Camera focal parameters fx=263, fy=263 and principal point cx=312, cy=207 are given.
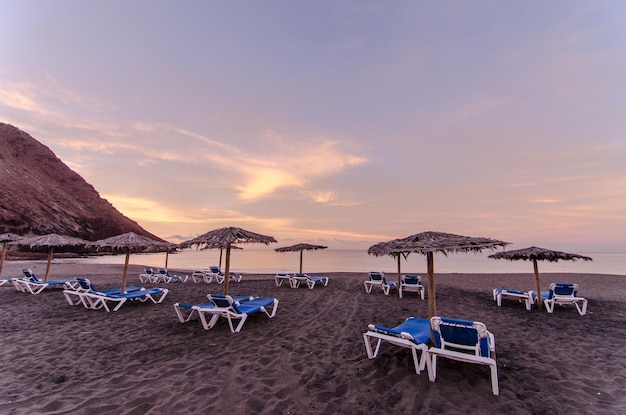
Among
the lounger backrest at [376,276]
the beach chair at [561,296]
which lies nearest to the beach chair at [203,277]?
the lounger backrest at [376,276]

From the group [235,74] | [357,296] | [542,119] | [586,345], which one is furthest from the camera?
[235,74]

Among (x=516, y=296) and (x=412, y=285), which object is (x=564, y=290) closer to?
(x=516, y=296)

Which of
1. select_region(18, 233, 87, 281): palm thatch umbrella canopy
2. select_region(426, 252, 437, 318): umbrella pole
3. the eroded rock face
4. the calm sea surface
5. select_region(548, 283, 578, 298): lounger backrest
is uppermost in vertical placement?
the eroded rock face

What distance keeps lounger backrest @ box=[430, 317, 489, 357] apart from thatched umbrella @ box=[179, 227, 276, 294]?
509cm

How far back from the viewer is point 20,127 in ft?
230

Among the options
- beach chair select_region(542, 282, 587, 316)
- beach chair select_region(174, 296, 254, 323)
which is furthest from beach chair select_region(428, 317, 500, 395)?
beach chair select_region(542, 282, 587, 316)

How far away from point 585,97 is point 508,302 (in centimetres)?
961

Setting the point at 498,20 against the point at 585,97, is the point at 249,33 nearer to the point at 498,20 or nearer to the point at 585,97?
the point at 498,20

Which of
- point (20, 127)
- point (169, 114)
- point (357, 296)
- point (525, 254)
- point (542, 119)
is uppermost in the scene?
point (20, 127)

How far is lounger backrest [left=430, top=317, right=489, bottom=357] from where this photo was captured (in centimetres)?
326

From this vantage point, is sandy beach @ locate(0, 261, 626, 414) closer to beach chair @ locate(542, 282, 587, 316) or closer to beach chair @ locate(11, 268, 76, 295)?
beach chair @ locate(542, 282, 587, 316)

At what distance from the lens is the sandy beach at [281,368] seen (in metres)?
2.83

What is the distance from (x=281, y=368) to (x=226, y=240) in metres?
3.86

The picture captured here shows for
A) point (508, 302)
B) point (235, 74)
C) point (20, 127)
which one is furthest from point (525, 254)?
point (20, 127)
